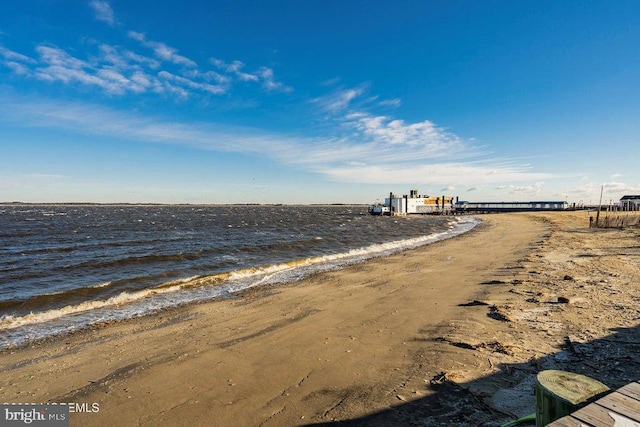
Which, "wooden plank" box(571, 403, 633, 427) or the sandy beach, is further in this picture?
the sandy beach

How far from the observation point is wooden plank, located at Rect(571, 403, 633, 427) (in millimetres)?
2643

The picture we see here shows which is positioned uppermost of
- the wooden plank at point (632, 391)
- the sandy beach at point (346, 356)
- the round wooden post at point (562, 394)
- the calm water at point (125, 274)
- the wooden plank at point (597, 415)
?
the wooden plank at point (632, 391)

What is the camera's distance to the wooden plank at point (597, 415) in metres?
2.64

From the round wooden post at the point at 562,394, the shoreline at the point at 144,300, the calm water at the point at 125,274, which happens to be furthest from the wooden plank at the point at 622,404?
the calm water at the point at 125,274

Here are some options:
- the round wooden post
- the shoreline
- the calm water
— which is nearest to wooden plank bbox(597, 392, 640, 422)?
the round wooden post

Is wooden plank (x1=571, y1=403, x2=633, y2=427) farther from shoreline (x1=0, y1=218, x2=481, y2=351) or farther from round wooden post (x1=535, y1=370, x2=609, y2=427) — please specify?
shoreline (x1=0, y1=218, x2=481, y2=351)

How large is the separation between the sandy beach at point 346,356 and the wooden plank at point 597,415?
6.96 ft

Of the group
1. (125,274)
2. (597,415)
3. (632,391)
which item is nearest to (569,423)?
(597,415)

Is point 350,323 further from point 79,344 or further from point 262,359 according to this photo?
point 79,344

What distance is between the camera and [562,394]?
3.11 meters

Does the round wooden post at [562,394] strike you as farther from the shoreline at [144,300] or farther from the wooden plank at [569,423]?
the shoreline at [144,300]

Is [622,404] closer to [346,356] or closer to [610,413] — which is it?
[610,413]

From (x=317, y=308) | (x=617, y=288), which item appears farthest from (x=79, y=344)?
(x=617, y=288)

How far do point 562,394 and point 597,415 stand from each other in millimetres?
387
